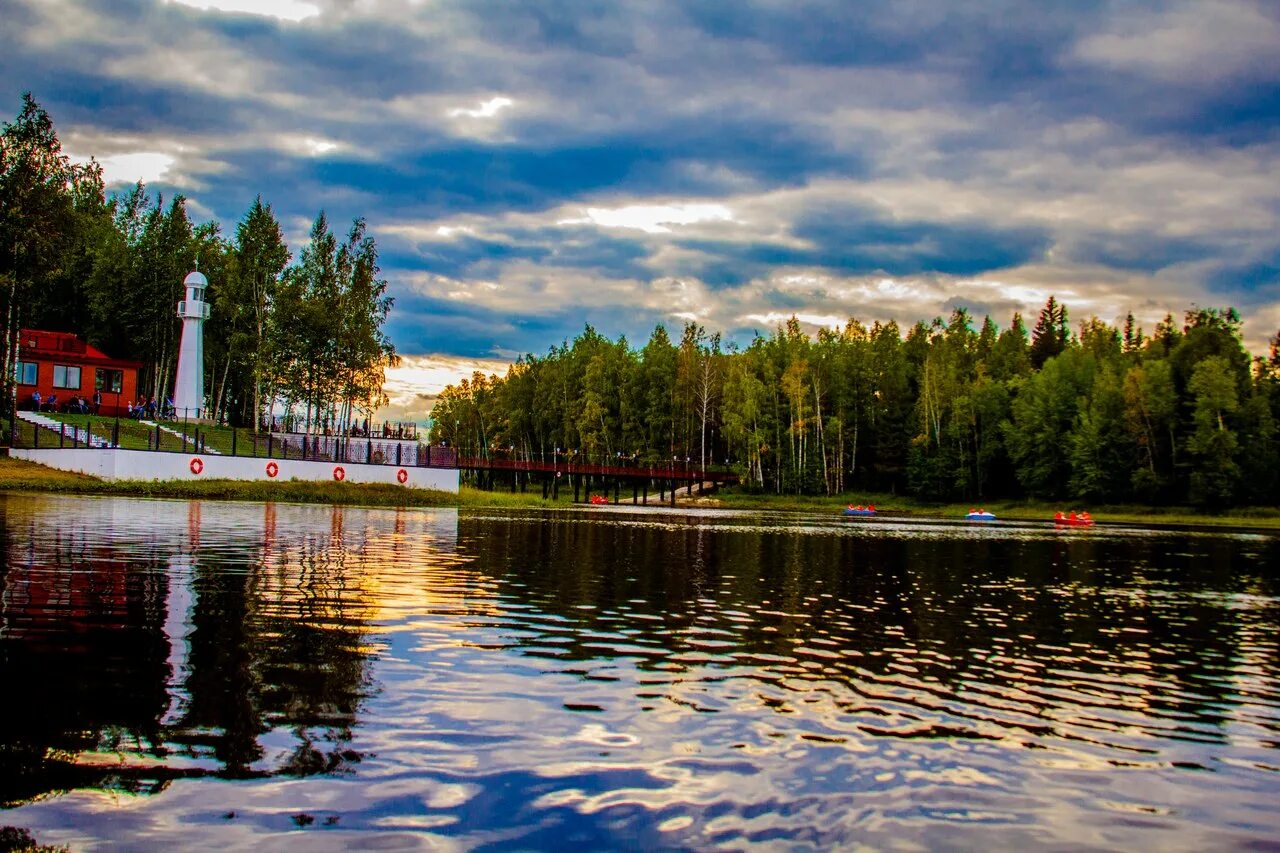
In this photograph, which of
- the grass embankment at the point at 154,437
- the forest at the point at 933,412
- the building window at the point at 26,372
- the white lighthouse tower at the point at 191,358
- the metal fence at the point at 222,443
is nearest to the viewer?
the metal fence at the point at 222,443

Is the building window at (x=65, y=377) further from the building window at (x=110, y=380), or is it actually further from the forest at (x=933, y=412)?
the forest at (x=933, y=412)

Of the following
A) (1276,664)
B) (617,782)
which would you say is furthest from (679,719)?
(1276,664)

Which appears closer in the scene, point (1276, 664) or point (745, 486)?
point (1276, 664)

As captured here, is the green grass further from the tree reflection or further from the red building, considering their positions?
the tree reflection

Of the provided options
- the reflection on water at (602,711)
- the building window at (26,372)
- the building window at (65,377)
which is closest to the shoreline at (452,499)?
the building window at (26,372)

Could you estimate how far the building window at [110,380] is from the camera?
7719 centimetres

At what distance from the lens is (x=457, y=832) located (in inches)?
245

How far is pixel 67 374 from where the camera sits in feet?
246

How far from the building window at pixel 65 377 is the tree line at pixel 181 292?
4199mm

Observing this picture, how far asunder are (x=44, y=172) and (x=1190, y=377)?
97.3 metres

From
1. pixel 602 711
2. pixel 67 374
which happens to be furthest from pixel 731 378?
pixel 602 711

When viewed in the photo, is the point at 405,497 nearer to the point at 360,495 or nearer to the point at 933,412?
the point at 360,495

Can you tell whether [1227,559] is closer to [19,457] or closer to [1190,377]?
[19,457]

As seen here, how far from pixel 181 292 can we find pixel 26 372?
15.2 metres
